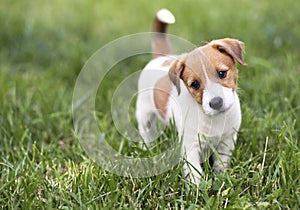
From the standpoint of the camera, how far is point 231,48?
3.05m

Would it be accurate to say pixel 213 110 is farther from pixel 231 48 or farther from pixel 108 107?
pixel 108 107

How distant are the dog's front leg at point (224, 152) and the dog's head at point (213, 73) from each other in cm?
45

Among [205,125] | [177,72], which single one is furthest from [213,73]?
[205,125]

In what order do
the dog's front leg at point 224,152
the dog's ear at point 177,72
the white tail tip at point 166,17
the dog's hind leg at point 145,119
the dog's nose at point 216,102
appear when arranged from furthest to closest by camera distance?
the dog's hind leg at point 145,119 < the white tail tip at point 166,17 < the dog's front leg at point 224,152 < the dog's ear at point 177,72 < the dog's nose at point 216,102

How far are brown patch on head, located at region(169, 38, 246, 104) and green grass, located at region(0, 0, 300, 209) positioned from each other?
0.59 metres

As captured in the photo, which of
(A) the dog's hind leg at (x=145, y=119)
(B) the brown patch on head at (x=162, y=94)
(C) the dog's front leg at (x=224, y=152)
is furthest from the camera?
(A) the dog's hind leg at (x=145, y=119)

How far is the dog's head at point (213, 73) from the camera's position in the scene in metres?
2.97

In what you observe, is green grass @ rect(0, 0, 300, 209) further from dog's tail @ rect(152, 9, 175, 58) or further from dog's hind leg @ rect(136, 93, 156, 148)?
dog's tail @ rect(152, 9, 175, 58)

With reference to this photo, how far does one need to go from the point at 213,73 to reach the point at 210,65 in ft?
0.18

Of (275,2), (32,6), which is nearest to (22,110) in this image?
(32,6)

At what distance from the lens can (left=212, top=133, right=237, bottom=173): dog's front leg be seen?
3.36m

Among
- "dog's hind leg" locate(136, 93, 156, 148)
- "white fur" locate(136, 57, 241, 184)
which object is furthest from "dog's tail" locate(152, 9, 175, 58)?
"white fur" locate(136, 57, 241, 184)

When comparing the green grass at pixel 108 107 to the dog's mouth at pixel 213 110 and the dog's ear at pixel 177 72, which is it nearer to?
the dog's mouth at pixel 213 110

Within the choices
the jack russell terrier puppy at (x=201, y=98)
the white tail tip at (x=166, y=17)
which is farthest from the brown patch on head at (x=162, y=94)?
the white tail tip at (x=166, y=17)
